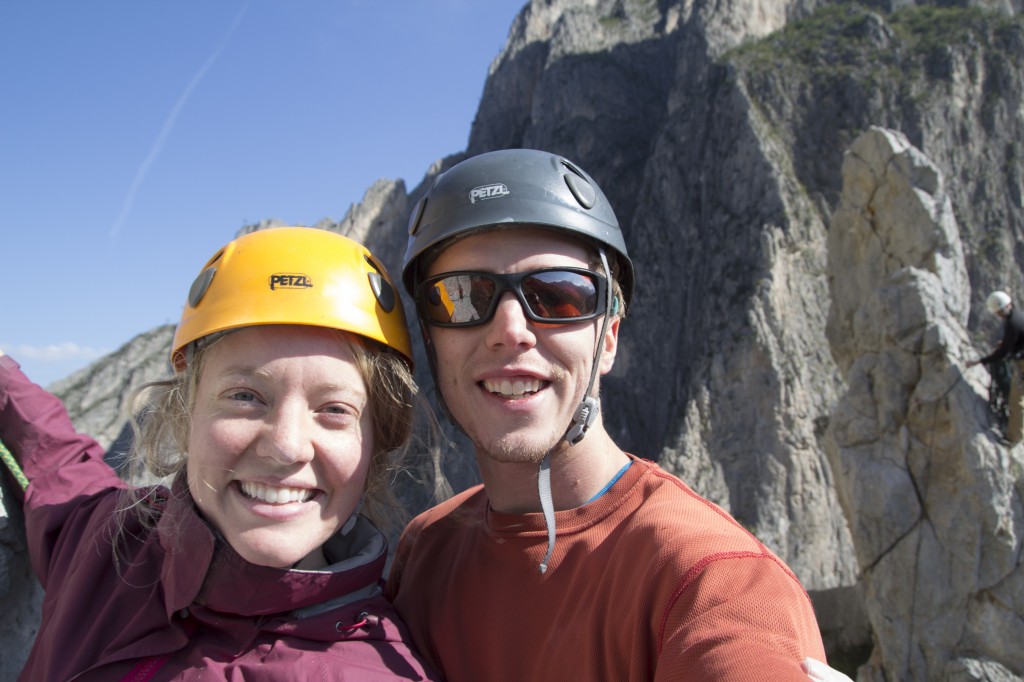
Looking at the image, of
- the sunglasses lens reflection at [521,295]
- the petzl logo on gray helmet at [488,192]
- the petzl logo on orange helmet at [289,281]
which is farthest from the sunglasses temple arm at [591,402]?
the petzl logo on orange helmet at [289,281]

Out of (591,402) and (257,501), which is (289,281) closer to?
(257,501)

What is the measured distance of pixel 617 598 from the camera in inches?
76.6

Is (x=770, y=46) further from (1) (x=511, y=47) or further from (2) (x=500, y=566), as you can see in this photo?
(2) (x=500, y=566)

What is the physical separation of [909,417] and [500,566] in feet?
45.0

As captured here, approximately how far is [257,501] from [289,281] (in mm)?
688

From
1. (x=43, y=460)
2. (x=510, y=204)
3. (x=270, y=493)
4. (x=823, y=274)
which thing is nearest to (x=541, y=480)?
(x=270, y=493)

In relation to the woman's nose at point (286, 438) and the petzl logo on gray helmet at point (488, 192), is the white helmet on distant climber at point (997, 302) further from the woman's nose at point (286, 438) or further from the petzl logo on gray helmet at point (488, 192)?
the woman's nose at point (286, 438)

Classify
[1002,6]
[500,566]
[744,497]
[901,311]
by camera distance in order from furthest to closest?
[1002,6], [744,497], [901,311], [500,566]

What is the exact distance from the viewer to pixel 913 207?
15.0m

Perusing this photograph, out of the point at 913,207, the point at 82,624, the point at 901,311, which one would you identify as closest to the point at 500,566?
the point at 82,624

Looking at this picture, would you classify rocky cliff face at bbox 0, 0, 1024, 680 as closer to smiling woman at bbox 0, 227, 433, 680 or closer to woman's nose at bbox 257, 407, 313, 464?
smiling woman at bbox 0, 227, 433, 680

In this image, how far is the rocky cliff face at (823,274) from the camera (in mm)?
13133

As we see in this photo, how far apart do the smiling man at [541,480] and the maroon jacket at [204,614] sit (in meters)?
0.32

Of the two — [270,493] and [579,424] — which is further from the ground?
[579,424]
